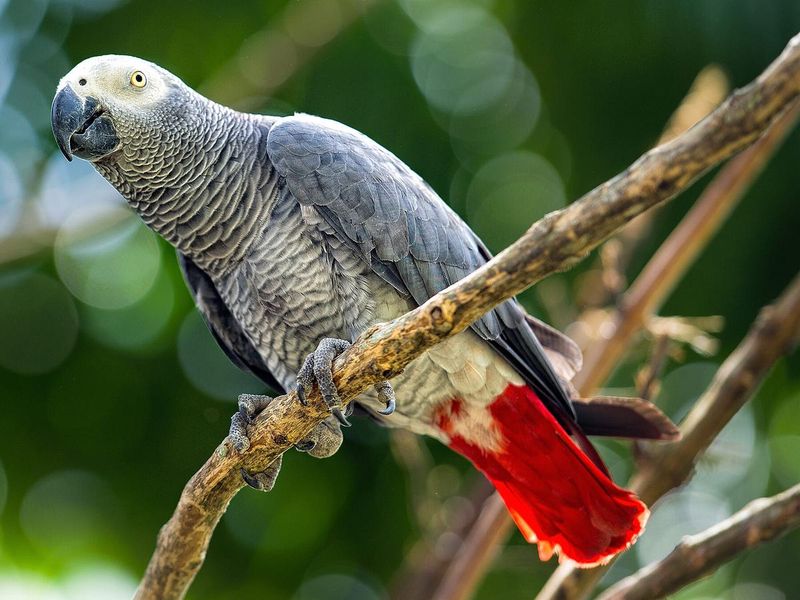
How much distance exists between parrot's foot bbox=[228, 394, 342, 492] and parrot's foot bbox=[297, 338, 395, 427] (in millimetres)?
215

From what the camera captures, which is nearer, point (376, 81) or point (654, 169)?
point (654, 169)

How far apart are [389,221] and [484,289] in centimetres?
85

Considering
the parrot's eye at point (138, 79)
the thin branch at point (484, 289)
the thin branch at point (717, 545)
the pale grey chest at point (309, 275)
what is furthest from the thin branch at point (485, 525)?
the parrot's eye at point (138, 79)

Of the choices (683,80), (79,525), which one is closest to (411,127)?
(683,80)

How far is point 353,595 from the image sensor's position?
4.28 m

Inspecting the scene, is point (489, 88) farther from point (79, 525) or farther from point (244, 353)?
point (79, 525)

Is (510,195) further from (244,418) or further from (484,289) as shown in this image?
(484,289)

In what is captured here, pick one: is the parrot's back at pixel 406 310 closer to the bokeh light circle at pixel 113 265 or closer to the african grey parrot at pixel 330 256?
the african grey parrot at pixel 330 256

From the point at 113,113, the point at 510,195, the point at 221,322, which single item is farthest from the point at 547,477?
the point at 510,195

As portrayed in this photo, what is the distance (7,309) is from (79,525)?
1.09m

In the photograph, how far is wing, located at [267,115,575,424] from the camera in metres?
2.48

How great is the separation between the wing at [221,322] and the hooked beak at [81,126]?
50 centimetres

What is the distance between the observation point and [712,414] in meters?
2.90

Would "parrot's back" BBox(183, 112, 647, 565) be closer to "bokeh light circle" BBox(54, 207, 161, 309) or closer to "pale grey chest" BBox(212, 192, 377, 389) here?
"pale grey chest" BBox(212, 192, 377, 389)
